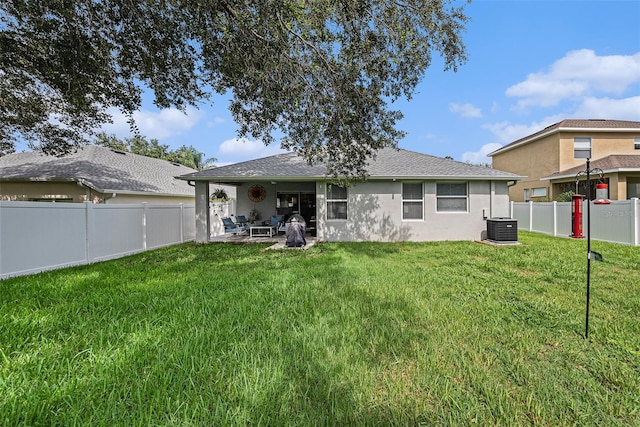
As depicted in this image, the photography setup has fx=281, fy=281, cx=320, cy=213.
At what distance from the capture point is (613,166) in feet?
50.3

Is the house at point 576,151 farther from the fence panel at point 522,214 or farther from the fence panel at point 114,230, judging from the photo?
the fence panel at point 114,230

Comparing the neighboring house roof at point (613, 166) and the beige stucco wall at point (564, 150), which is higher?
the beige stucco wall at point (564, 150)

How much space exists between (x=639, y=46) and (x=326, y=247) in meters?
15.0

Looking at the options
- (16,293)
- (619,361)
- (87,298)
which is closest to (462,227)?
(619,361)

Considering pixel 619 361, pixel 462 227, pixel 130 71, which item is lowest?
pixel 619 361

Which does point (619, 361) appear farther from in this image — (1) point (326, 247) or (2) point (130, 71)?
(2) point (130, 71)

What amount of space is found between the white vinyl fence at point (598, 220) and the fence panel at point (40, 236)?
16.3m

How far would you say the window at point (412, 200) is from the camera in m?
11.6

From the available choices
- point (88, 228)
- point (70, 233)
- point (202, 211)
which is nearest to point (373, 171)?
point (202, 211)

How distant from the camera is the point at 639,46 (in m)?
11.3

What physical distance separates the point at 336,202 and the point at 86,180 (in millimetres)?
10099

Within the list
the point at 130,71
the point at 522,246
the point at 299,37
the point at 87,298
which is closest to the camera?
the point at 87,298

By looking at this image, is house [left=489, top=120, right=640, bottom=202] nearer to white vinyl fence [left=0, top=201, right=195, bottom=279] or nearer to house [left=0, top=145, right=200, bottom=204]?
white vinyl fence [left=0, top=201, right=195, bottom=279]

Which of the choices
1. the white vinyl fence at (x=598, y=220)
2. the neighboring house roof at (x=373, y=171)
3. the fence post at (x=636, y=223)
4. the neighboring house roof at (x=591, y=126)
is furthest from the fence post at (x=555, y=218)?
the neighboring house roof at (x=591, y=126)
